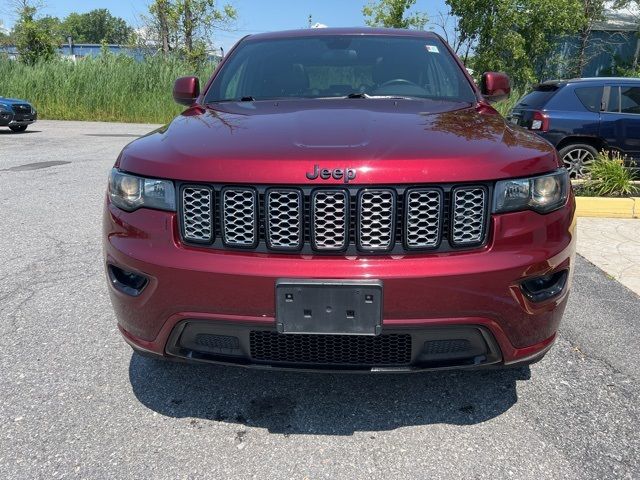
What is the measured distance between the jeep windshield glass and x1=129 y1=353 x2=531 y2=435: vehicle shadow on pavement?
148 centimetres

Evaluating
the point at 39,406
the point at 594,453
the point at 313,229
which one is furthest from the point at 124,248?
the point at 594,453

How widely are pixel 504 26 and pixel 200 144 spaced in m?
17.4

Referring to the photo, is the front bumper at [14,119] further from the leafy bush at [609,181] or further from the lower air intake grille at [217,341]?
the lower air intake grille at [217,341]

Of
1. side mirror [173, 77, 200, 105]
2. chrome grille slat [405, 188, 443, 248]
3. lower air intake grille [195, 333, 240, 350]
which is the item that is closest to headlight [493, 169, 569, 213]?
chrome grille slat [405, 188, 443, 248]

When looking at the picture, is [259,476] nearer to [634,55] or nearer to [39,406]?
[39,406]

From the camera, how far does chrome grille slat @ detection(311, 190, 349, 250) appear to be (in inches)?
75.2

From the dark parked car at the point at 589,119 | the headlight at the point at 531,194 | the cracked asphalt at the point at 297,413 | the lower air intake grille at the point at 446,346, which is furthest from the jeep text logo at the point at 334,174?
the dark parked car at the point at 589,119

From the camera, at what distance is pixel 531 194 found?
2016 millimetres

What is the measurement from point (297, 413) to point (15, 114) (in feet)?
50.6

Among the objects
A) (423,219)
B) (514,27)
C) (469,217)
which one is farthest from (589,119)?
(514,27)

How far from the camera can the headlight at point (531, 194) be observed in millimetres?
1970

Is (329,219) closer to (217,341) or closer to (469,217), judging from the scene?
(469,217)

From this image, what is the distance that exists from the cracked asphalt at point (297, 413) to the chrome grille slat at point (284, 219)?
83cm

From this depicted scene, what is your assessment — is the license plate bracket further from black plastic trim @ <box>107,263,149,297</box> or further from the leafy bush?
the leafy bush
